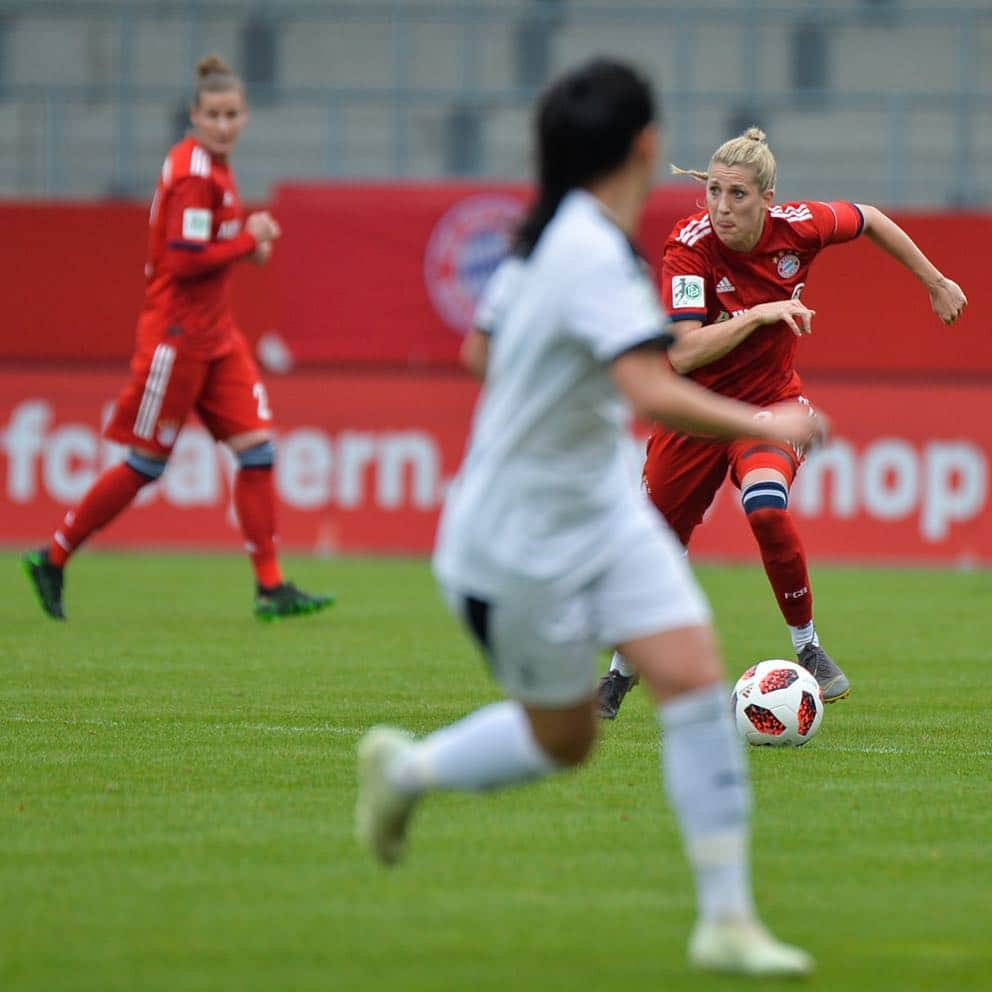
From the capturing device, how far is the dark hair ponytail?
13.3 feet

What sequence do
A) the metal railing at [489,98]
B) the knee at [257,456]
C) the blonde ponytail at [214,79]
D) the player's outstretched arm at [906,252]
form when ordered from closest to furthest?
the player's outstretched arm at [906,252], the blonde ponytail at [214,79], the knee at [257,456], the metal railing at [489,98]

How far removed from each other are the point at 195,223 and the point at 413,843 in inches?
243

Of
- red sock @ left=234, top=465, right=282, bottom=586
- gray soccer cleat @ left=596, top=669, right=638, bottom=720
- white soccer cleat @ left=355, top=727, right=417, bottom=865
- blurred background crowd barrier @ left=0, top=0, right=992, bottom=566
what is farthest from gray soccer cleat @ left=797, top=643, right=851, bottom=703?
blurred background crowd barrier @ left=0, top=0, right=992, bottom=566

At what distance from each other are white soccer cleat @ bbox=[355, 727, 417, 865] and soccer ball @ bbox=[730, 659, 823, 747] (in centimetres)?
246

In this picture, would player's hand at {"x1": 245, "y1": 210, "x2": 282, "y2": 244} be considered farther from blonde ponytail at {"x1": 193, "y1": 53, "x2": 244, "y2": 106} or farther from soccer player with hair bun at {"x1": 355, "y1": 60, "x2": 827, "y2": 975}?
soccer player with hair bun at {"x1": 355, "y1": 60, "x2": 827, "y2": 975}

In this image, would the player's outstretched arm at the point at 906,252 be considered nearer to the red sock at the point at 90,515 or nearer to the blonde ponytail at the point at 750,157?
the blonde ponytail at the point at 750,157

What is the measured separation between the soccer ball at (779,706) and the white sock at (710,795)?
9.15 feet

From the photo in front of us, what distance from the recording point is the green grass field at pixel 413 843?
13.1 ft

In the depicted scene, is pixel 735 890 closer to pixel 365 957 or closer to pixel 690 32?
pixel 365 957

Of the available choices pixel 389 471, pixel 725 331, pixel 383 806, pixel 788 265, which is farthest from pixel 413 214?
pixel 383 806

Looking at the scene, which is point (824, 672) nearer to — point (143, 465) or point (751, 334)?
point (751, 334)

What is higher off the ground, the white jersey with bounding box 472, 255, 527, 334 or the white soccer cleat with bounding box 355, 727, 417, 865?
the white jersey with bounding box 472, 255, 527, 334

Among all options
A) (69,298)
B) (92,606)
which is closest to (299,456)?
(69,298)

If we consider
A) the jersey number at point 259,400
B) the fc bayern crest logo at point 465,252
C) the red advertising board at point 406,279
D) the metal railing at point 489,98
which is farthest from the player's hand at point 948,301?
the metal railing at point 489,98
